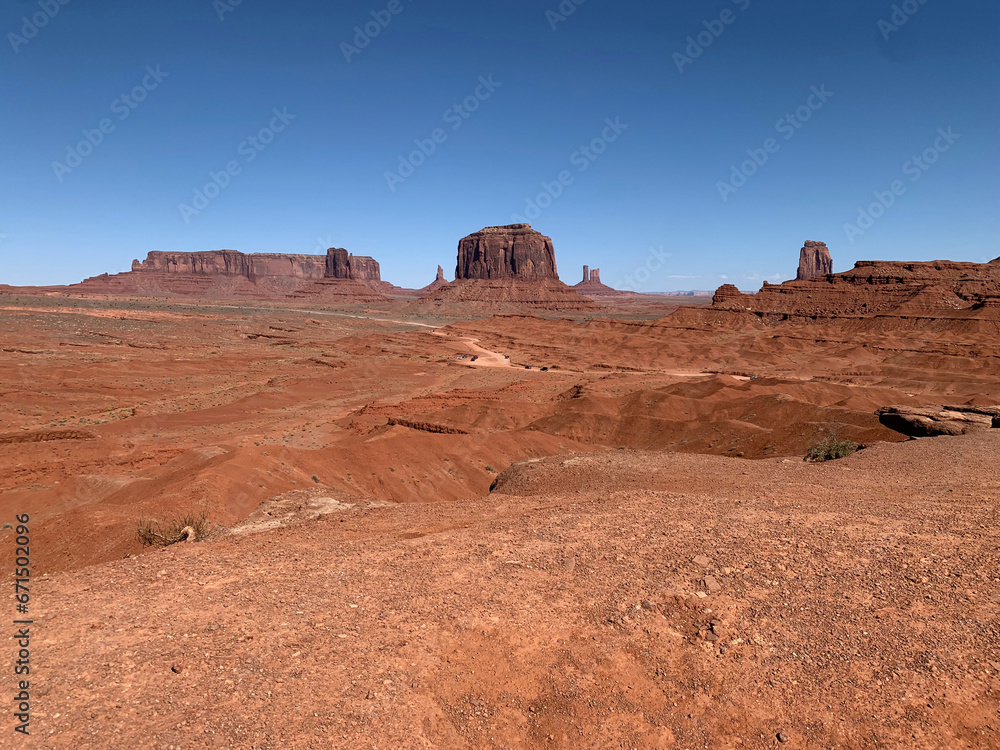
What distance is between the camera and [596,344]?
71.8 metres

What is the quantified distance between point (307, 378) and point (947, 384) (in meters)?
47.1

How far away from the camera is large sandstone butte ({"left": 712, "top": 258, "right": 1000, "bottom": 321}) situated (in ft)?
237

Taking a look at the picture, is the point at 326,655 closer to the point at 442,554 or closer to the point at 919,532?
the point at 442,554

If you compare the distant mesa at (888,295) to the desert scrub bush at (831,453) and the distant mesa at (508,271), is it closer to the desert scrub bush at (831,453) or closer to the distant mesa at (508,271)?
the desert scrub bush at (831,453)

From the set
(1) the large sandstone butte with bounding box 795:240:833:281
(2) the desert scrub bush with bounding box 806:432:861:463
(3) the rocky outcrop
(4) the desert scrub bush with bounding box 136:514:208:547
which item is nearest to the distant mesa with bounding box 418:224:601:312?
(1) the large sandstone butte with bounding box 795:240:833:281

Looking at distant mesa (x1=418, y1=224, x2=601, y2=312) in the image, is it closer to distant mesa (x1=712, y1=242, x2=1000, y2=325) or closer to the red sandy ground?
distant mesa (x1=712, y1=242, x2=1000, y2=325)

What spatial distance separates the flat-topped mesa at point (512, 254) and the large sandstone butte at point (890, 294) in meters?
83.7

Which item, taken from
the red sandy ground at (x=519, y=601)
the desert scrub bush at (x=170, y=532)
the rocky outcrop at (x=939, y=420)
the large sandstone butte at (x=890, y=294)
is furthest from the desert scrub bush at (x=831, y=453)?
Result: the large sandstone butte at (x=890, y=294)

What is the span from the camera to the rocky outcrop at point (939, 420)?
59.4 ft

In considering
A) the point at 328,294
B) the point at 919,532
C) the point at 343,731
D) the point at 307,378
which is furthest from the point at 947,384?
the point at 328,294

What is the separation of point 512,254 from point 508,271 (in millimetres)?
5237

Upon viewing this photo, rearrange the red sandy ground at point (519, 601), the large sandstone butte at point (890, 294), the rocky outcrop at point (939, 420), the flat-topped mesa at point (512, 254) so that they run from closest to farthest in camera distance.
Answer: the red sandy ground at point (519, 601) < the rocky outcrop at point (939, 420) < the large sandstone butte at point (890, 294) < the flat-topped mesa at point (512, 254)

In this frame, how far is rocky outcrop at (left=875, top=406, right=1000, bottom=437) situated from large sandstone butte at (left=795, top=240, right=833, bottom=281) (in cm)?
15611

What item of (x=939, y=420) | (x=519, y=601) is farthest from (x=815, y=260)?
(x=519, y=601)
